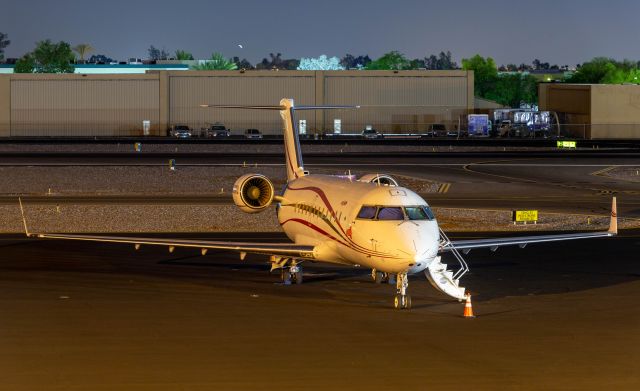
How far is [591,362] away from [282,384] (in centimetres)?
611

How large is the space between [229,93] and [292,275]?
4232 inches

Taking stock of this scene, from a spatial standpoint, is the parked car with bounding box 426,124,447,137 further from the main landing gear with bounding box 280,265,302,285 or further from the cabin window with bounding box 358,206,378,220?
the cabin window with bounding box 358,206,378,220

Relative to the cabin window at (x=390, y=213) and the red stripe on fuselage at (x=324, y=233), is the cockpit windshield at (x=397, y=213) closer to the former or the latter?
the cabin window at (x=390, y=213)

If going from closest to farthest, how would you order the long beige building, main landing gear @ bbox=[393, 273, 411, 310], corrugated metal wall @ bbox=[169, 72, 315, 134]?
1. main landing gear @ bbox=[393, 273, 411, 310]
2. corrugated metal wall @ bbox=[169, 72, 315, 134]
3. the long beige building

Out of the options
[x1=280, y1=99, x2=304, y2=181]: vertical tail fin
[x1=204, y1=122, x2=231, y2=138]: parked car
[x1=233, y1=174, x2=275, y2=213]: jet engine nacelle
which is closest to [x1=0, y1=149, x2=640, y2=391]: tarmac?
[x1=233, y1=174, x2=275, y2=213]: jet engine nacelle

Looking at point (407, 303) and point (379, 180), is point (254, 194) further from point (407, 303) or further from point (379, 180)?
point (407, 303)

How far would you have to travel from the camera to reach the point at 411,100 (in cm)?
13988

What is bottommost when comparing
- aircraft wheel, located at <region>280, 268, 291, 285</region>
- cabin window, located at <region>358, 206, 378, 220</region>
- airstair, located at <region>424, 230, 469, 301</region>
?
aircraft wheel, located at <region>280, 268, 291, 285</region>

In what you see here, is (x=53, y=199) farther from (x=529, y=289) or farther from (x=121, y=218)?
(x=529, y=289)

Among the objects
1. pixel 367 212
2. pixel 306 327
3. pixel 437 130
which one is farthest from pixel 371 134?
pixel 306 327

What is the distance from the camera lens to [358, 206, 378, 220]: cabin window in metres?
28.2

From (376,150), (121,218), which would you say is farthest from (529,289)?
(376,150)

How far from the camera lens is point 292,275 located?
31641 millimetres

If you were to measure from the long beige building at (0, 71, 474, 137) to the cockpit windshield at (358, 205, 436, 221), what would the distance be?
110 m
